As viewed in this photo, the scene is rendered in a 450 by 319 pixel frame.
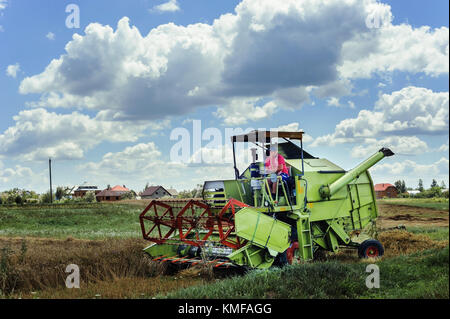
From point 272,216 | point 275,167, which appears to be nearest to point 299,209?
point 272,216

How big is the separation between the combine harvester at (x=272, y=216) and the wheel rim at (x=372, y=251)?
0.03 metres

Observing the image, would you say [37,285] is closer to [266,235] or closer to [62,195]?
[266,235]

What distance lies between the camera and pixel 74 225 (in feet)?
103

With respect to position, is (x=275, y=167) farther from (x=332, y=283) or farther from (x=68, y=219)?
(x=68, y=219)

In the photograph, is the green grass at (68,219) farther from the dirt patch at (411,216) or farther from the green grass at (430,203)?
the green grass at (430,203)

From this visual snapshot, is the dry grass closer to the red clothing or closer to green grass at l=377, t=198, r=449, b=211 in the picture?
the red clothing

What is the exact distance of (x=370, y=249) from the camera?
13.6m

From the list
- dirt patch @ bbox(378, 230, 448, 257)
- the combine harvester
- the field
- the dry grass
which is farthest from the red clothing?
dirt patch @ bbox(378, 230, 448, 257)

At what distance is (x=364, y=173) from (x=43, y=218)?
26.0 metres

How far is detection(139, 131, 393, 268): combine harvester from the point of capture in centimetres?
1089

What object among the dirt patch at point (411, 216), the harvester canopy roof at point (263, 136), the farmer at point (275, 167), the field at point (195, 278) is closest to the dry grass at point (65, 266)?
the field at point (195, 278)

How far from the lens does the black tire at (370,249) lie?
1348 cm

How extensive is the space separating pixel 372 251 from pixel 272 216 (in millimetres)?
3884
